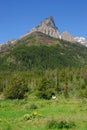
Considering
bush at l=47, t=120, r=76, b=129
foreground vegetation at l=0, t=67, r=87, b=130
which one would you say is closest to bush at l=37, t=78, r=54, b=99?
foreground vegetation at l=0, t=67, r=87, b=130

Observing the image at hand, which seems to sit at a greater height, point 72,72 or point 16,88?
point 72,72

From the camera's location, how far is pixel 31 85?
568 ft

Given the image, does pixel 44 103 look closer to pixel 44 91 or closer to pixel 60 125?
pixel 60 125

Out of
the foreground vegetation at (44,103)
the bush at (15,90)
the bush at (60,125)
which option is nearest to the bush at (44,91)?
the foreground vegetation at (44,103)

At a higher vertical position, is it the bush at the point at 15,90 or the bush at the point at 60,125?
the bush at the point at 15,90

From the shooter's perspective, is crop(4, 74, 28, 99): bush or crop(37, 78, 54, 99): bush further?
crop(37, 78, 54, 99): bush

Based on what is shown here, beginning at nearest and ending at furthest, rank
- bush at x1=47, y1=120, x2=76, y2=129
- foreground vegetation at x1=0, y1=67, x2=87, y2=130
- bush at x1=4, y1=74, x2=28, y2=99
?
1. bush at x1=47, y1=120, x2=76, y2=129
2. foreground vegetation at x1=0, y1=67, x2=87, y2=130
3. bush at x1=4, y1=74, x2=28, y2=99

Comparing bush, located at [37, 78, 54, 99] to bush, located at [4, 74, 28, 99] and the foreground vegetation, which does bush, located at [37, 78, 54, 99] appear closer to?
the foreground vegetation

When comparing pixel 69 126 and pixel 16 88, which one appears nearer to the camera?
pixel 69 126

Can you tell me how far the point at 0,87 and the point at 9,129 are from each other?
154887 millimetres

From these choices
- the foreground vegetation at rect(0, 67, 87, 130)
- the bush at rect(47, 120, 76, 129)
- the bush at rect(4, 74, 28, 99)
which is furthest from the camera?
the bush at rect(4, 74, 28, 99)

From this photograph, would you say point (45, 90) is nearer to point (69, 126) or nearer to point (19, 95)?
point (19, 95)

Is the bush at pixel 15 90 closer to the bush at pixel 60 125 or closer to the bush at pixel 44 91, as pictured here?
the bush at pixel 44 91

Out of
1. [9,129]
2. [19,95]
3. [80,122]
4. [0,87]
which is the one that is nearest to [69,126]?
[80,122]
